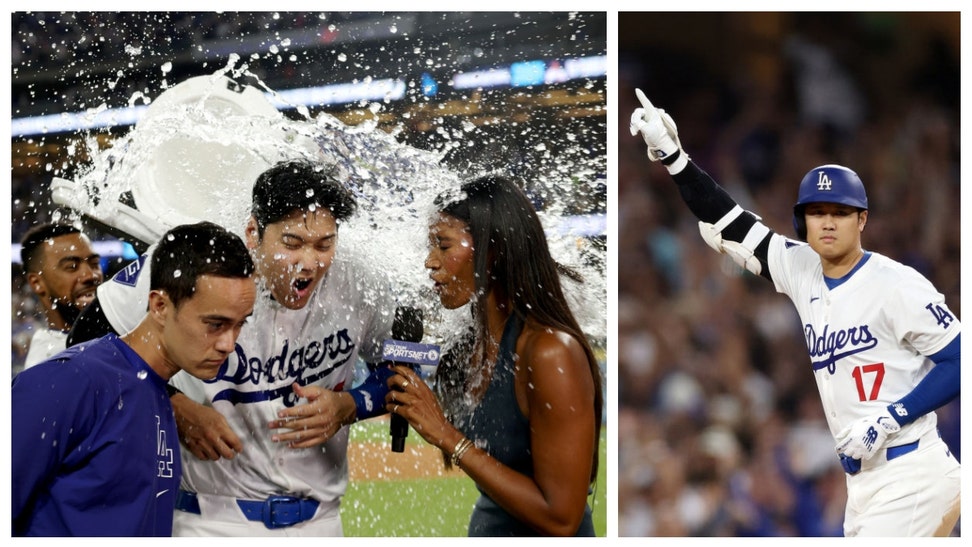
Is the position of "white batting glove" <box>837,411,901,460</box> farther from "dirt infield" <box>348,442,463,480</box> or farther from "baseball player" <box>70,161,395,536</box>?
"baseball player" <box>70,161,395,536</box>

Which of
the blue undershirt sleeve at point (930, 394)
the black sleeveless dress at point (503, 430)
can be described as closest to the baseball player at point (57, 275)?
the black sleeveless dress at point (503, 430)

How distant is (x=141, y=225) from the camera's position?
3.15 m

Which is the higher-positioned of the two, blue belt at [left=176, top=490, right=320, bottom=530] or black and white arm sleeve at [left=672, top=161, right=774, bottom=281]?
black and white arm sleeve at [left=672, top=161, right=774, bottom=281]

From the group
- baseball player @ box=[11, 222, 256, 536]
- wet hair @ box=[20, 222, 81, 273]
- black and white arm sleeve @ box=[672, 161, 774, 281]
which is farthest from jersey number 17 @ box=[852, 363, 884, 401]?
wet hair @ box=[20, 222, 81, 273]

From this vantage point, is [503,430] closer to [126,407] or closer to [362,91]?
[126,407]

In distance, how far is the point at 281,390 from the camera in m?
3.08

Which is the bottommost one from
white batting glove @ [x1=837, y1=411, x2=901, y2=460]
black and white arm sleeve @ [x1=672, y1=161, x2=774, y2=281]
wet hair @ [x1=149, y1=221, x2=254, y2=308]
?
white batting glove @ [x1=837, y1=411, x2=901, y2=460]

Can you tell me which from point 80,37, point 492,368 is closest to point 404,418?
point 492,368

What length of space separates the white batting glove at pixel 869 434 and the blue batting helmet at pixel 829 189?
62cm

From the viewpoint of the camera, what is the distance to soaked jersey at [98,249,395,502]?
304 centimetres

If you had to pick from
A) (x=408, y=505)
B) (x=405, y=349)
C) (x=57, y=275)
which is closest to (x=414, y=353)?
(x=405, y=349)

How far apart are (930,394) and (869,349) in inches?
8.3

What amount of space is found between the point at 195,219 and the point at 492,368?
42.9 inches

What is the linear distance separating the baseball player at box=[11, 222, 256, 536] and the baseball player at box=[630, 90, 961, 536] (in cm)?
143
